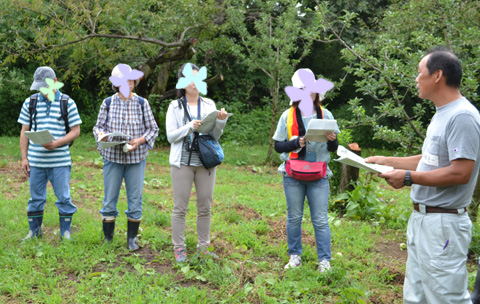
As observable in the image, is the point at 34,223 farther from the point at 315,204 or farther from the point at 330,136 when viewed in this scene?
the point at 330,136

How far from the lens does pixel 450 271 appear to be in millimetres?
2395

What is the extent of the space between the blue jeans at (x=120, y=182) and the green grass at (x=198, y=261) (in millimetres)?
385

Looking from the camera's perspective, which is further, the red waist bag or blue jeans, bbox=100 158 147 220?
blue jeans, bbox=100 158 147 220

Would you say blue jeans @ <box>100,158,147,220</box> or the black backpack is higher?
the black backpack

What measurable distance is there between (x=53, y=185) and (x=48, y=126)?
601 millimetres

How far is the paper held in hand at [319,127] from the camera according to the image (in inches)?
137

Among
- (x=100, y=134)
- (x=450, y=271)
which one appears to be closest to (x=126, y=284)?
(x=100, y=134)

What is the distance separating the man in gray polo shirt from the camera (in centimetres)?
234

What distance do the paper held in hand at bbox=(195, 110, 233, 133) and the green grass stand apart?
1191 millimetres

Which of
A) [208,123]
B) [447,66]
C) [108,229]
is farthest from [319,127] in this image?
[108,229]

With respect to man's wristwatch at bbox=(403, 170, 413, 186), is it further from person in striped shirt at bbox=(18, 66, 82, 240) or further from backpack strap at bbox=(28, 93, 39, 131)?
backpack strap at bbox=(28, 93, 39, 131)

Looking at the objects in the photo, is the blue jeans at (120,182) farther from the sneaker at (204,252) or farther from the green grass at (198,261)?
the sneaker at (204,252)

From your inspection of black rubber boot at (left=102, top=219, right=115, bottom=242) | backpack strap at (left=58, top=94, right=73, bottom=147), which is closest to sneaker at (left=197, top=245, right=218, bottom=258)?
black rubber boot at (left=102, top=219, right=115, bottom=242)

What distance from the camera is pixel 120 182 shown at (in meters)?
4.43
